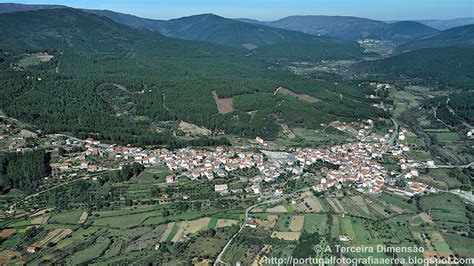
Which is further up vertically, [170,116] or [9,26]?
[9,26]

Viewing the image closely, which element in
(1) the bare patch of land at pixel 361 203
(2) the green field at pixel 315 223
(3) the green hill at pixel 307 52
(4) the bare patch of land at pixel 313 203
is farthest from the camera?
(3) the green hill at pixel 307 52

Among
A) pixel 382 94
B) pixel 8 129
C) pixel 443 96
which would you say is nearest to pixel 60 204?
pixel 8 129

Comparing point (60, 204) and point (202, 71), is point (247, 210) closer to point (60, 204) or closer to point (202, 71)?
point (60, 204)

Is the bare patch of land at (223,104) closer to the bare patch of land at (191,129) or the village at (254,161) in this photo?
the bare patch of land at (191,129)

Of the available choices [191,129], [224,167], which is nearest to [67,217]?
[224,167]

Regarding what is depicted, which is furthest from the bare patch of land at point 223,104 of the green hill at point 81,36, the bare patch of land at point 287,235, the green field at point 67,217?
the green hill at point 81,36

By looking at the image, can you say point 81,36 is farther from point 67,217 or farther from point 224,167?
point 67,217

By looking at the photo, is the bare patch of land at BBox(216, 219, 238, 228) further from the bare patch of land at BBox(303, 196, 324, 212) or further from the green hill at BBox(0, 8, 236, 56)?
the green hill at BBox(0, 8, 236, 56)

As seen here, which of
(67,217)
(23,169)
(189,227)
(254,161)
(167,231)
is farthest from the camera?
(254,161)

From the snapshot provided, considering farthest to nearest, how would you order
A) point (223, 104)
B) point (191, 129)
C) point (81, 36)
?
point (81, 36) → point (223, 104) → point (191, 129)
